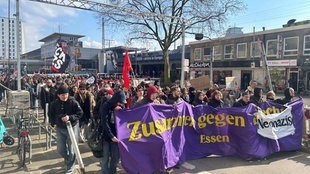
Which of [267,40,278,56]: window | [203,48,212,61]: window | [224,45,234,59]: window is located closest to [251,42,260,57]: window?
[267,40,278,56]: window

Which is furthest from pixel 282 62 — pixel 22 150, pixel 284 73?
pixel 22 150

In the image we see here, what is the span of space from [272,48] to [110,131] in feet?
90.5

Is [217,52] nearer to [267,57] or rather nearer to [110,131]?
[267,57]

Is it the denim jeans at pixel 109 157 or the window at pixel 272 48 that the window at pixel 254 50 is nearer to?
the window at pixel 272 48

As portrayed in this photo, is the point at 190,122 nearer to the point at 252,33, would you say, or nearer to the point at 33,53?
the point at 252,33

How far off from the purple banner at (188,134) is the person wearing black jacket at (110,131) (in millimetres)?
120

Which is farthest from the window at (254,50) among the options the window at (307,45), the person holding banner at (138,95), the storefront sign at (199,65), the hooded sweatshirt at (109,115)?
the hooded sweatshirt at (109,115)

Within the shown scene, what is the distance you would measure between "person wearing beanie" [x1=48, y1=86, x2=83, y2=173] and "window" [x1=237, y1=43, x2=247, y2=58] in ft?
93.6

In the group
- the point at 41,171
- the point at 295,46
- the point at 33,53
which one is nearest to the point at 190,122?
the point at 41,171

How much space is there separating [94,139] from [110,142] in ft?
0.88

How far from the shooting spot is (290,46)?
25.8 m

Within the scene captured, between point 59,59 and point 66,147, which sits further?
point 59,59

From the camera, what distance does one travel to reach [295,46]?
25297 millimetres

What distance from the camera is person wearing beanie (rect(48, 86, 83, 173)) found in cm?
456
